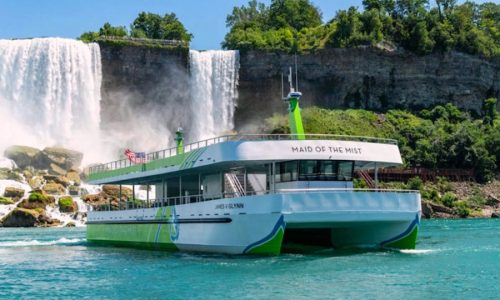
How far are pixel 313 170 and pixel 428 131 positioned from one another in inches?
2495

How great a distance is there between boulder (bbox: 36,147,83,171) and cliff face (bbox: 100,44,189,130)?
10864mm

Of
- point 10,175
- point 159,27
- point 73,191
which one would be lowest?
point 73,191

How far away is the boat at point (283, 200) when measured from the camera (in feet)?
80.7

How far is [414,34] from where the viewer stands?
311 ft

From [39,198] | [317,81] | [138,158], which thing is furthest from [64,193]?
[317,81]

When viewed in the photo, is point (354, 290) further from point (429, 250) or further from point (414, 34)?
point (414, 34)

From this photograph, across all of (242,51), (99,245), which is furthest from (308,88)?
(99,245)

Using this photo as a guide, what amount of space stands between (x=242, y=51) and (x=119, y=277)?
70.1 metres

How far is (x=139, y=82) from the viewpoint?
87.8m

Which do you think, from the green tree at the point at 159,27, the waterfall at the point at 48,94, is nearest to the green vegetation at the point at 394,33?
the green tree at the point at 159,27

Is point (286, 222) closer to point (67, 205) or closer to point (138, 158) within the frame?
point (138, 158)

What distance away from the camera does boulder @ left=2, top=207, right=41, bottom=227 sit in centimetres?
6131

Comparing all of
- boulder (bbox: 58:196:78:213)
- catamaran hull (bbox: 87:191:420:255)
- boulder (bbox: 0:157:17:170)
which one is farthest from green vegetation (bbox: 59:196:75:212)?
catamaran hull (bbox: 87:191:420:255)

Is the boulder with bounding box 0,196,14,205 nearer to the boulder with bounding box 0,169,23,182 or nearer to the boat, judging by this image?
the boulder with bounding box 0,169,23,182
